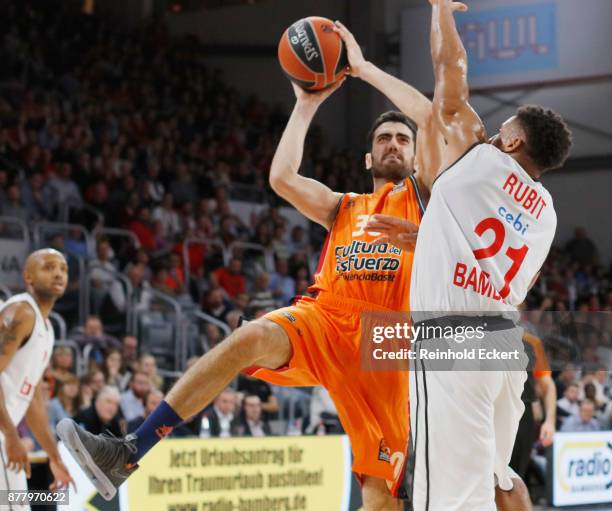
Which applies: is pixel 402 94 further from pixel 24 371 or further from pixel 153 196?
pixel 153 196

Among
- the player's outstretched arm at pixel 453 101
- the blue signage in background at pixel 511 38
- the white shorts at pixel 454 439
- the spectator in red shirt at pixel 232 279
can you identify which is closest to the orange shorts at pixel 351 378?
the white shorts at pixel 454 439

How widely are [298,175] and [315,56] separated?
1.95ft

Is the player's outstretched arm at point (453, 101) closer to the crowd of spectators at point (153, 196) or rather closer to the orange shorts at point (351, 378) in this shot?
the orange shorts at point (351, 378)

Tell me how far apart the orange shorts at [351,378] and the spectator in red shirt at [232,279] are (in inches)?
263

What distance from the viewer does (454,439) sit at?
3.29 meters

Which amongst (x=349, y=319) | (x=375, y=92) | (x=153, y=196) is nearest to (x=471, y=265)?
(x=349, y=319)

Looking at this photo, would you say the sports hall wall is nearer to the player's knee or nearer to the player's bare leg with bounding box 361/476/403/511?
the player's bare leg with bounding box 361/476/403/511

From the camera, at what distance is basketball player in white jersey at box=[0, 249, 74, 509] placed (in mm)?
5034

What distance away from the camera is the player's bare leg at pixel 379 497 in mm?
4688

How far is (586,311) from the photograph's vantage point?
48.0ft

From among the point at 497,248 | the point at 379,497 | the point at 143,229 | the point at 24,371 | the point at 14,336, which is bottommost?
the point at 379,497

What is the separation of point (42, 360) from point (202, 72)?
12889 millimetres

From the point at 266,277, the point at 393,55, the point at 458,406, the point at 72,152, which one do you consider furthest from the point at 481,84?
the point at 458,406

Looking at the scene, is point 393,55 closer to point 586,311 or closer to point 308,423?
point 586,311
